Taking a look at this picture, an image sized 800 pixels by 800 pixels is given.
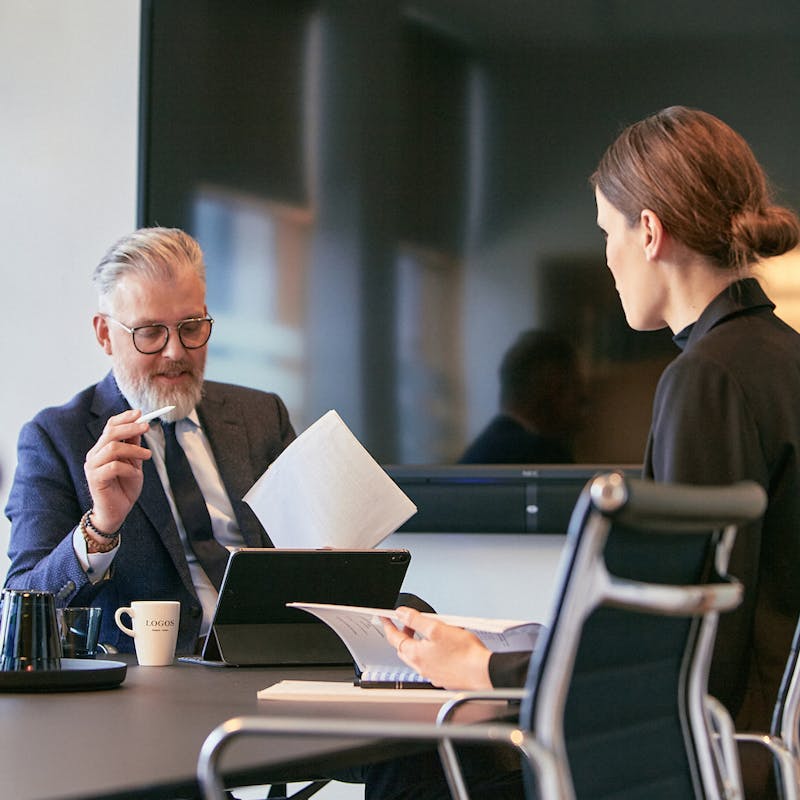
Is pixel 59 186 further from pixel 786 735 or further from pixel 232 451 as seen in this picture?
pixel 786 735

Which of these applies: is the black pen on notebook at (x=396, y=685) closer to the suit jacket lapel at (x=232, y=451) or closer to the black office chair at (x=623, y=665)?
the black office chair at (x=623, y=665)

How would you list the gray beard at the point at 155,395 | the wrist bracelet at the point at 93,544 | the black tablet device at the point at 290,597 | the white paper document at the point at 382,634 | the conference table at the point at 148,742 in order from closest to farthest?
the conference table at the point at 148,742 → the white paper document at the point at 382,634 → the black tablet device at the point at 290,597 → the wrist bracelet at the point at 93,544 → the gray beard at the point at 155,395

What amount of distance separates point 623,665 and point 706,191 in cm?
80

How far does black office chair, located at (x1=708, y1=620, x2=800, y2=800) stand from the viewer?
4.62 feet

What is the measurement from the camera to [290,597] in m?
1.97

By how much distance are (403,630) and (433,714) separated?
6.1 inches

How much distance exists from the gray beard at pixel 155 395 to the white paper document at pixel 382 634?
1009mm

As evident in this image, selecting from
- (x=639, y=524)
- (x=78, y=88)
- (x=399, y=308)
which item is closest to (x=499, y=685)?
(x=639, y=524)

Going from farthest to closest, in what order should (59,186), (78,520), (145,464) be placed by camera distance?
(59,186), (145,464), (78,520)

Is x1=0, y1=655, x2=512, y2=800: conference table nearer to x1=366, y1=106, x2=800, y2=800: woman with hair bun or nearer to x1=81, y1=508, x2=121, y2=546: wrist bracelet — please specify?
x1=366, y1=106, x2=800, y2=800: woman with hair bun

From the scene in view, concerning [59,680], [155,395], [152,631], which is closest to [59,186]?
[155,395]

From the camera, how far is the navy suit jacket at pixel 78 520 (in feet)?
7.65

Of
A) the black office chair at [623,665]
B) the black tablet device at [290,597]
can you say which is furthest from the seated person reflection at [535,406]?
the black office chair at [623,665]

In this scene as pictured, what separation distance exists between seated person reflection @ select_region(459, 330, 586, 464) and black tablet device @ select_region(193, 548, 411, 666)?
1.29 metres
